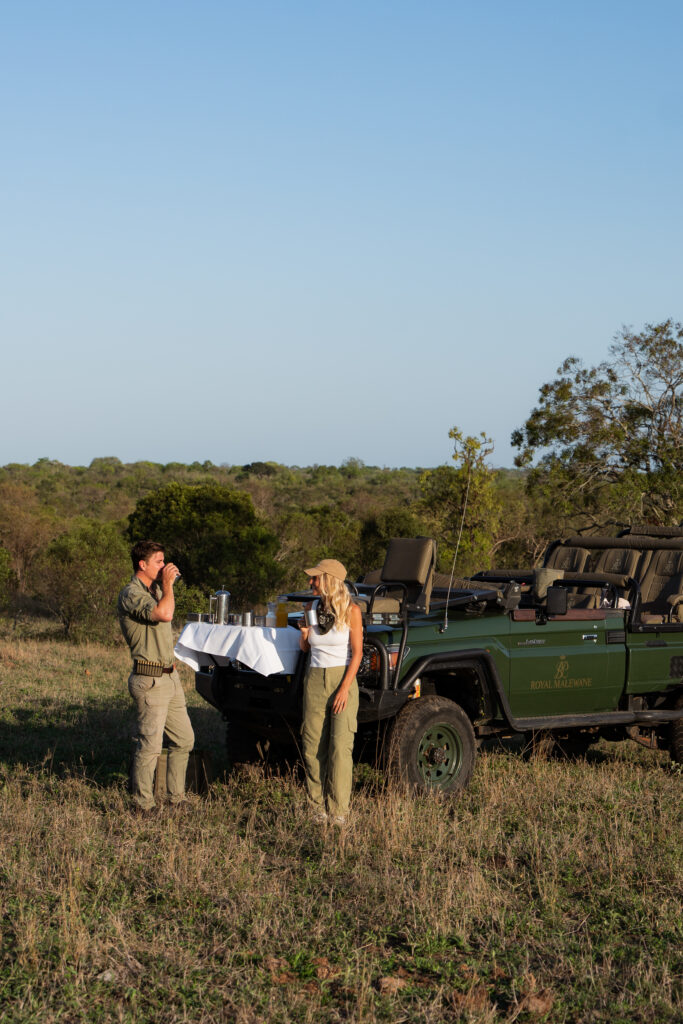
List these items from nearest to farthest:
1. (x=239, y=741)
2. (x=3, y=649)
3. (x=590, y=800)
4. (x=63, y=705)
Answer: (x=590, y=800) < (x=239, y=741) < (x=63, y=705) < (x=3, y=649)

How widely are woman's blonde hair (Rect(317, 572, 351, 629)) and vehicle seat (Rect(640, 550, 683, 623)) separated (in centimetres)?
363

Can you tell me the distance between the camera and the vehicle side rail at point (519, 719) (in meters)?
7.28

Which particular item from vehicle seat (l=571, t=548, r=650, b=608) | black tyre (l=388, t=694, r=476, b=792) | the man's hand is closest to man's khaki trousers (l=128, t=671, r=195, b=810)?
the man's hand

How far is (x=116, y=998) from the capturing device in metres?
4.32

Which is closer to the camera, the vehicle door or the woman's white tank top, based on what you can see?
the woman's white tank top

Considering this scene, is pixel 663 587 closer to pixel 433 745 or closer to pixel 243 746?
pixel 433 745

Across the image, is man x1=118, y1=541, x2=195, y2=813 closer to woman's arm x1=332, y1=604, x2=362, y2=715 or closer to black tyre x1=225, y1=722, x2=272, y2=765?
black tyre x1=225, y1=722, x2=272, y2=765

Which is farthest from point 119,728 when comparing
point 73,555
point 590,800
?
point 73,555

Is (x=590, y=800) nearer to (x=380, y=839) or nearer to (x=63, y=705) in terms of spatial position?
(x=380, y=839)

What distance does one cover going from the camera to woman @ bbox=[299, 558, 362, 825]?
22.5 ft

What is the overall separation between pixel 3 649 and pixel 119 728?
6.83 metres

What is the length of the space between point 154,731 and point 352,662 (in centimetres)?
148

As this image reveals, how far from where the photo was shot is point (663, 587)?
32.7 ft

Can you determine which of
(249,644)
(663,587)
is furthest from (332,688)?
(663,587)
